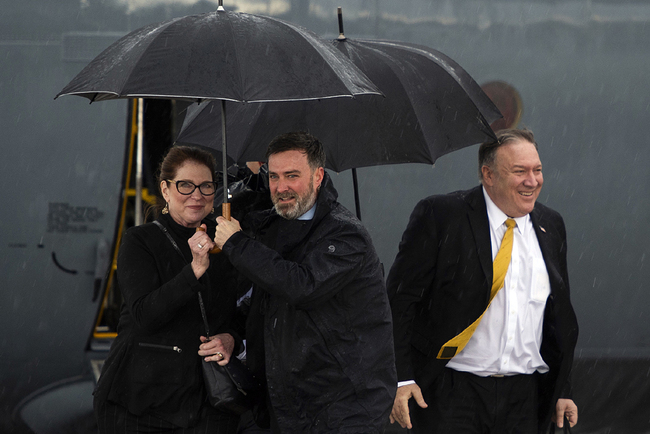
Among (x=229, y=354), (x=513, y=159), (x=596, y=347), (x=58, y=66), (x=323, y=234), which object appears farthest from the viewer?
(x=596, y=347)

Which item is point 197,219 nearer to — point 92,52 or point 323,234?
point 323,234

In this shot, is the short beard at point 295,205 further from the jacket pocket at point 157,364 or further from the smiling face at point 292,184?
the jacket pocket at point 157,364

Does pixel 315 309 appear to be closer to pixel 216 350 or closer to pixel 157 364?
pixel 216 350

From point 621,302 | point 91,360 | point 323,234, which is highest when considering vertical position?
point 323,234

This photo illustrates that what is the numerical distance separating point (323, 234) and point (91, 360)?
273cm

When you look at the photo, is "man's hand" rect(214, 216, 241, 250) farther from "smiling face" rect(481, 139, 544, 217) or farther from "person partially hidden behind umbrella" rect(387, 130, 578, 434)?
"smiling face" rect(481, 139, 544, 217)

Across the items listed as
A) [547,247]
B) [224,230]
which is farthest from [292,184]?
[547,247]

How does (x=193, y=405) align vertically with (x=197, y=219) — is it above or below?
below

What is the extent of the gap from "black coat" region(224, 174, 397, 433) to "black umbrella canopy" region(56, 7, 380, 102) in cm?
42

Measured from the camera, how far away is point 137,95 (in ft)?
6.47

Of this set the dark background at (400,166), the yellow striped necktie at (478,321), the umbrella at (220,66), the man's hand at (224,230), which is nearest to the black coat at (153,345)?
the man's hand at (224,230)

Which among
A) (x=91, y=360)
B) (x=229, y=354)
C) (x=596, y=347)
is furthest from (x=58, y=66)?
(x=596, y=347)

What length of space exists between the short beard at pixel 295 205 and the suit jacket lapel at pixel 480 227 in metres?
0.88

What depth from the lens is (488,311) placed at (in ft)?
9.23
